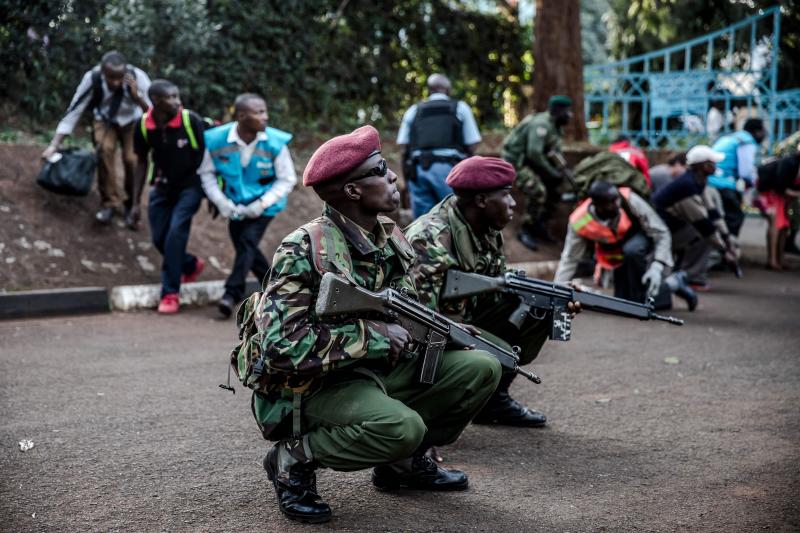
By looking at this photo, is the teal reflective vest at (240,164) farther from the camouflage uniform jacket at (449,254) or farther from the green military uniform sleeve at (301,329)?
the green military uniform sleeve at (301,329)

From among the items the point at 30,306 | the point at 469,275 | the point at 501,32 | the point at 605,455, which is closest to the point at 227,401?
the point at 469,275

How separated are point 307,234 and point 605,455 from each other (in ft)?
6.51

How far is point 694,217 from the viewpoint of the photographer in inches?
371

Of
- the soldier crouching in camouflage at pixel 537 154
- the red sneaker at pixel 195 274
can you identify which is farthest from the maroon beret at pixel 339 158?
the soldier crouching in camouflage at pixel 537 154

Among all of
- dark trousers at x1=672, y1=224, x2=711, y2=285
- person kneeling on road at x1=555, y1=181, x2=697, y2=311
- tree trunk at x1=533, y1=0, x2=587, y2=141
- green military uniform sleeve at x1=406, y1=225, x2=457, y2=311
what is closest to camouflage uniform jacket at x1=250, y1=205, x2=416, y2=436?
green military uniform sleeve at x1=406, y1=225, x2=457, y2=311

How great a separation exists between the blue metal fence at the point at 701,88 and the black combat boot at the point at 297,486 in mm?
11961

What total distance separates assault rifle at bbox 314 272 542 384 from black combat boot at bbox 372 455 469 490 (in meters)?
0.42

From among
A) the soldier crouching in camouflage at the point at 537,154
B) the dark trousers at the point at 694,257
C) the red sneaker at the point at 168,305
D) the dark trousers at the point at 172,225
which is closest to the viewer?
the dark trousers at the point at 172,225

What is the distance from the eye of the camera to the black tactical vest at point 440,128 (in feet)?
29.6

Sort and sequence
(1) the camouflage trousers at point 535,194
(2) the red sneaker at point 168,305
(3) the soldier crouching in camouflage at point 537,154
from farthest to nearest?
1. (1) the camouflage trousers at point 535,194
2. (3) the soldier crouching in camouflage at point 537,154
3. (2) the red sneaker at point 168,305

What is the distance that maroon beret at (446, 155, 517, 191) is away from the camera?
479 cm

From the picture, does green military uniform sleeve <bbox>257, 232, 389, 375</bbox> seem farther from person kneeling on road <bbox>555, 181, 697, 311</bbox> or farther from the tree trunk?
the tree trunk

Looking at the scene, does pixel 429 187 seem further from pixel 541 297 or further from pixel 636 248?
pixel 541 297

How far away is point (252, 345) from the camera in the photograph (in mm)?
3561
